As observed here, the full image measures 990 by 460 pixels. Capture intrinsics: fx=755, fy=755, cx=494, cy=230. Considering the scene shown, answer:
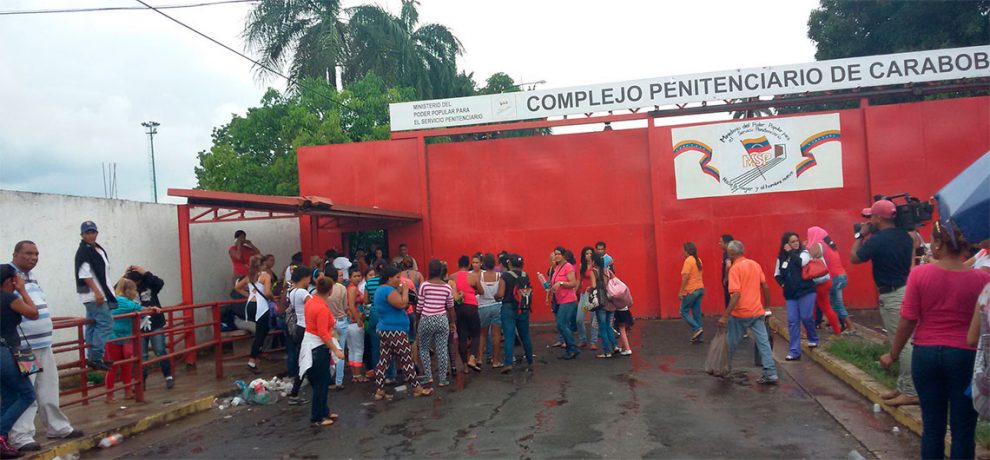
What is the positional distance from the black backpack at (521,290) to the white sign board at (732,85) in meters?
6.11

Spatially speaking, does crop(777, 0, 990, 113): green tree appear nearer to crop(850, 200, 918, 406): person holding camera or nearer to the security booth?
the security booth

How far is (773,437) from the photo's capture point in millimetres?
6449

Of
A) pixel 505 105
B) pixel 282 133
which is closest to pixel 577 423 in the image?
pixel 505 105

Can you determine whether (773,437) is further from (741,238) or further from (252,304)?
(741,238)

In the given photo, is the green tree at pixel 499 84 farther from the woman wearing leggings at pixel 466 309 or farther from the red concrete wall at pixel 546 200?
the woman wearing leggings at pixel 466 309

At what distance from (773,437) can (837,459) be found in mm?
717

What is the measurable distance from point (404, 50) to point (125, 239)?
793 inches

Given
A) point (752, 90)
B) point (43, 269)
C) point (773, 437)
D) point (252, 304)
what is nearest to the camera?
point (773, 437)

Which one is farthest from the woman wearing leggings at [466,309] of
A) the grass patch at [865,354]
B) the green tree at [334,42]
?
the green tree at [334,42]

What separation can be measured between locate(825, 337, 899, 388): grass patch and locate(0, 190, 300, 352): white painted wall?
10283 millimetres

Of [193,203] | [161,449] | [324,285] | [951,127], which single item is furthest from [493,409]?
[951,127]

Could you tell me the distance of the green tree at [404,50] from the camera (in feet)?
95.8

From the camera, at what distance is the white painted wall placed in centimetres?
1029

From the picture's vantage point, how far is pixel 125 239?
1230 centimetres
